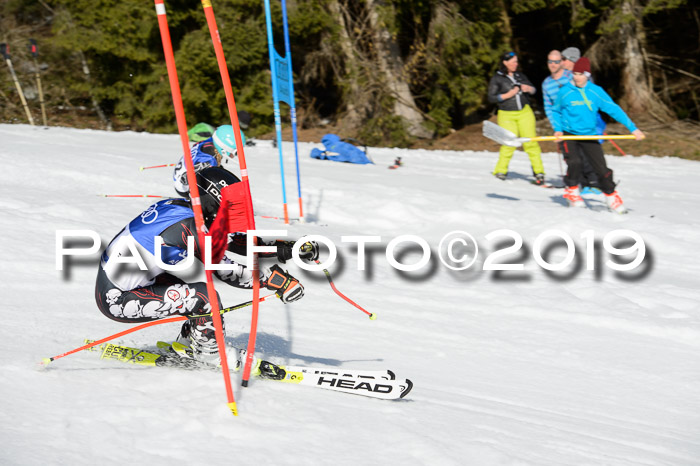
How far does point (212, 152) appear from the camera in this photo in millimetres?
5527

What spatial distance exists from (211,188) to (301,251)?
66 cm

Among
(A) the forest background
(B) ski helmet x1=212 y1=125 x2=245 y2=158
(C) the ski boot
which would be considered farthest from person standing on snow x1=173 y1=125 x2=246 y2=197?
(A) the forest background

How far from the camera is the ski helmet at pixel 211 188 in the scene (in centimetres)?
387

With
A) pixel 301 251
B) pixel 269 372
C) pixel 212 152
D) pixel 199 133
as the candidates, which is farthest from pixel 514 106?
pixel 269 372

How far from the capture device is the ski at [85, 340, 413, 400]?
4.00 metres

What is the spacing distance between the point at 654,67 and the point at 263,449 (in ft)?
61.5

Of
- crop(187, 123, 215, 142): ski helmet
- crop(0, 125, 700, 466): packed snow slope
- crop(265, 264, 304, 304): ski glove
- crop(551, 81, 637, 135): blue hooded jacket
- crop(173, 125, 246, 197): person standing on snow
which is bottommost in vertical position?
crop(0, 125, 700, 466): packed snow slope

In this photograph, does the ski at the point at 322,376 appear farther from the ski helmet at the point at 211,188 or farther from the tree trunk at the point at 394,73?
the tree trunk at the point at 394,73

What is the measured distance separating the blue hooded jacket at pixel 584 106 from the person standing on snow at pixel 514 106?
1606mm

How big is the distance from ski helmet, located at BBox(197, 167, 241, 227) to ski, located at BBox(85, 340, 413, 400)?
0.94 meters

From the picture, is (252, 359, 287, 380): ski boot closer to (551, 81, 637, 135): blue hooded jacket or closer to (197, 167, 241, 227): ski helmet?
(197, 167, 241, 227): ski helmet

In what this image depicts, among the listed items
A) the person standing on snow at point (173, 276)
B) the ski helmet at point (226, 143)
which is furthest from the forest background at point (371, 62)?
the person standing on snow at point (173, 276)

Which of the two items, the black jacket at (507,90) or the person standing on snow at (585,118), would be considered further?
the black jacket at (507,90)

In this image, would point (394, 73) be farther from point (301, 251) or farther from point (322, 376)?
point (322, 376)
